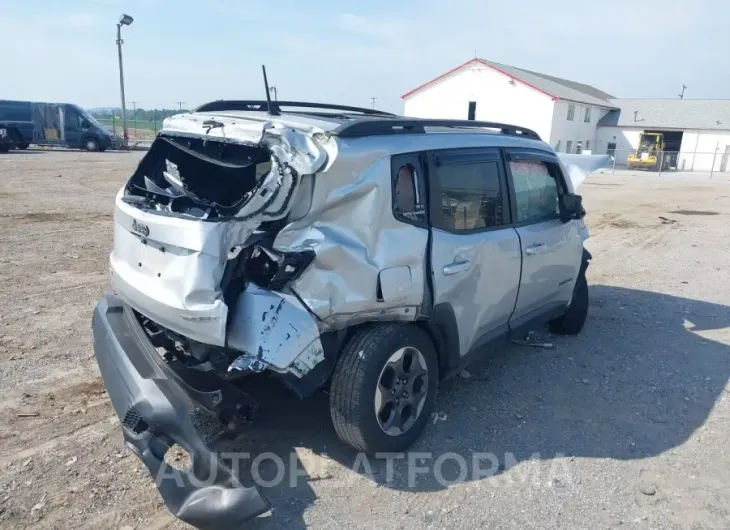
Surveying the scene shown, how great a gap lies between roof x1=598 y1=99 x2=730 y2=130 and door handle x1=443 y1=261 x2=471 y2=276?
4671 centimetres

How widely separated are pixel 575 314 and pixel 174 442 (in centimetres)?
396

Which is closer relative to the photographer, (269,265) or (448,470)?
(269,265)

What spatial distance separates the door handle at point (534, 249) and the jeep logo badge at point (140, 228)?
2618 millimetres

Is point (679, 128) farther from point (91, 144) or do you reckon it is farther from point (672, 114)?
point (91, 144)

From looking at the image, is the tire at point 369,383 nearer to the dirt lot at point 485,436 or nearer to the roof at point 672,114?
the dirt lot at point 485,436

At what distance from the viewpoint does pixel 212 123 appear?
3410 mm

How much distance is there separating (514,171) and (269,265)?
7.26 ft

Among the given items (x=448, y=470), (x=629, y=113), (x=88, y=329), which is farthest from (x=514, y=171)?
(x=629, y=113)

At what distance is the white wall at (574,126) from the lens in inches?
1601

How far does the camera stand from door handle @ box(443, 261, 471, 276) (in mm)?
3557

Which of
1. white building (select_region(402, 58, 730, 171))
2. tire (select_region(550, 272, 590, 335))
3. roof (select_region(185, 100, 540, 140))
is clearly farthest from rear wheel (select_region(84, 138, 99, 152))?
tire (select_region(550, 272, 590, 335))

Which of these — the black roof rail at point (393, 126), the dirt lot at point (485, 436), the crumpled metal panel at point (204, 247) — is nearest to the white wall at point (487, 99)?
the dirt lot at point (485, 436)

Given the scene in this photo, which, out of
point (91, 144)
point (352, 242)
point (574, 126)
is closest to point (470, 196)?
point (352, 242)

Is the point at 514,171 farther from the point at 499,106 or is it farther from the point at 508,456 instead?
the point at 499,106
